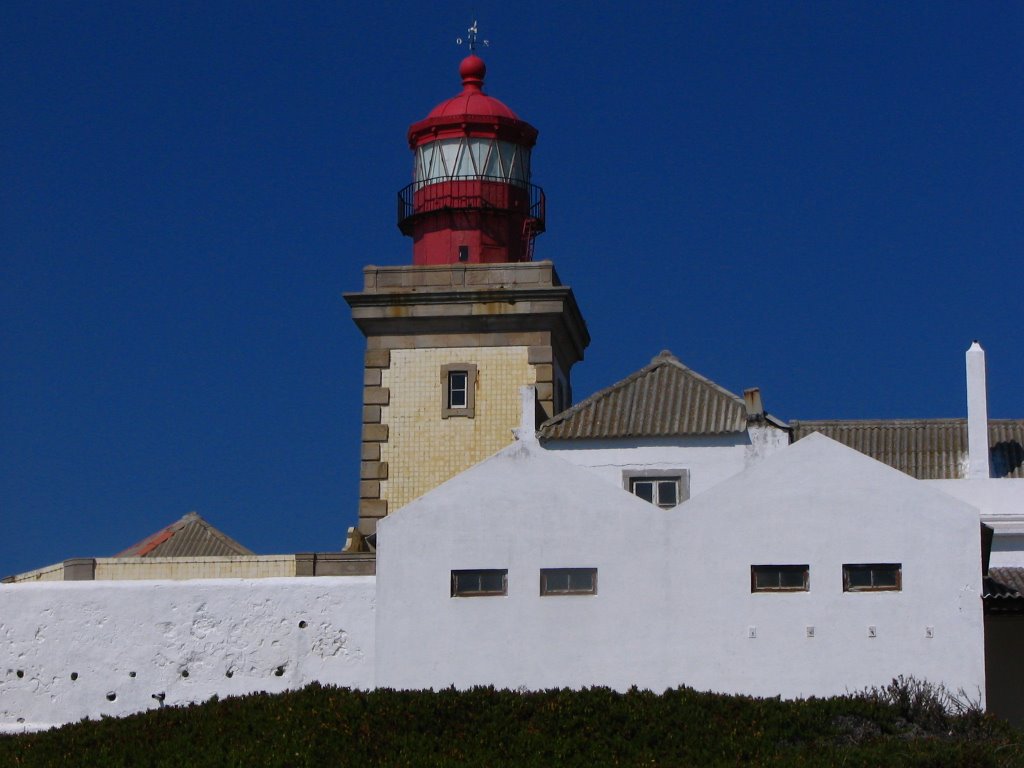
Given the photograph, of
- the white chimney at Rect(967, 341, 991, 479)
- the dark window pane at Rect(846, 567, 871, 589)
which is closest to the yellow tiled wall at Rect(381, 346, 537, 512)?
the white chimney at Rect(967, 341, 991, 479)

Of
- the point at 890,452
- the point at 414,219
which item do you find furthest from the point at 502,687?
the point at 414,219

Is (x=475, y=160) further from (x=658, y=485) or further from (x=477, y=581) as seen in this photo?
(x=477, y=581)

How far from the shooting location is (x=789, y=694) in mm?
24578

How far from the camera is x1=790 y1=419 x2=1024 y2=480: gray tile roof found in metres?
31.7

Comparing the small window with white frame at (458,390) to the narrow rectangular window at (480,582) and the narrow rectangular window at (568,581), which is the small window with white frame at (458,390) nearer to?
the narrow rectangular window at (480,582)

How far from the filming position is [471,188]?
34.7 metres

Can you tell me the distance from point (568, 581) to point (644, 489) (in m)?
4.33

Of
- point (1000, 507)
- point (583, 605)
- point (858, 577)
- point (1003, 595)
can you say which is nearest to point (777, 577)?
Result: point (858, 577)

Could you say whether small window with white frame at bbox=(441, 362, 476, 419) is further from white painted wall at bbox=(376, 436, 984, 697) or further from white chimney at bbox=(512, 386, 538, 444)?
white painted wall at bbox=(376, 436, 984, 697)

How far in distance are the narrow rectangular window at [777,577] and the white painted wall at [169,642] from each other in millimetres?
4597

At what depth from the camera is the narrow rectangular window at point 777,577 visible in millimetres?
24891

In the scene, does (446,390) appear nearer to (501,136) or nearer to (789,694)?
(501,136)

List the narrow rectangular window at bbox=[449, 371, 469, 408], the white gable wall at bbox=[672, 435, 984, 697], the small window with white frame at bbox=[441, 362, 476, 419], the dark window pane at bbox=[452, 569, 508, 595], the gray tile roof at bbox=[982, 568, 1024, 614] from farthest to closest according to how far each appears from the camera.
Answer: the narrow rectangular window at bbox=[449, 371, 469, 408], the small window with white frame at bbox=[441, 362, 476, 419], the gray tile roof at bbox=[982, 568, 1024, 614], the dark window pane at bbox=[452, 569, 508, 595], the white gable wall at bbox=[672, 435, 984, 697]

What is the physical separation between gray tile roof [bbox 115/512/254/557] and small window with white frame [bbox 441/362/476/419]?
13.3ft
